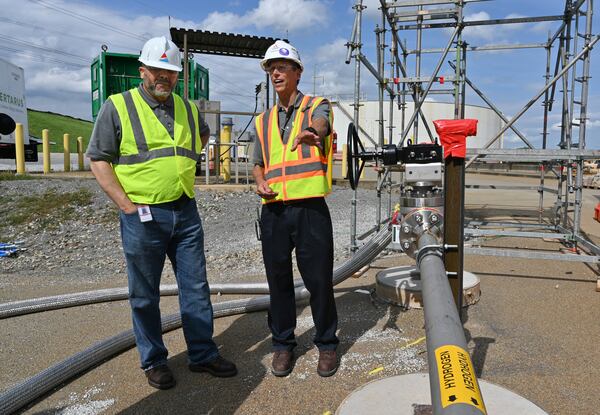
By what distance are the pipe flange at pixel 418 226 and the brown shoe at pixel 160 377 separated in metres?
1.61

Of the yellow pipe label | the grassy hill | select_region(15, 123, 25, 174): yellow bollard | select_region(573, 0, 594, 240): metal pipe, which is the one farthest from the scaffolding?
the grassy hill

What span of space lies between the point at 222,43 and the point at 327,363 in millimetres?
10311

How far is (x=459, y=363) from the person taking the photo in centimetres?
157

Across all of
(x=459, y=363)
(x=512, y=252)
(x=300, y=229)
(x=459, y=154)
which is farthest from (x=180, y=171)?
(x=512, y=252)

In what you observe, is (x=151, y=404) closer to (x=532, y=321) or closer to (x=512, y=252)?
(x=532, y=321)

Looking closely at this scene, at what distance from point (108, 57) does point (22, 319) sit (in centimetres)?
1063

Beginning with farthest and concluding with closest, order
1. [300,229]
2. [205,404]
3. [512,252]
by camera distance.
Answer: [512,252] < [300,229] < [205,404]

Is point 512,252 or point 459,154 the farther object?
point 512,252

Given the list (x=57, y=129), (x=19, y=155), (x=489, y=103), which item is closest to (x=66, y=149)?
(x=19, y=155)

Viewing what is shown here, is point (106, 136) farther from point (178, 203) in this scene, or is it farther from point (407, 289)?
point (407, 289)

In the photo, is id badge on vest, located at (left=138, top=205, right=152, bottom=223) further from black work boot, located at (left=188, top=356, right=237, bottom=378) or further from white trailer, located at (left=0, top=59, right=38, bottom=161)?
white trailer, located at (left=0, top=59, right=38, bottom=161)

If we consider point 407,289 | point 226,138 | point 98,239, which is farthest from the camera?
point 226,138

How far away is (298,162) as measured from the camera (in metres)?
2.96

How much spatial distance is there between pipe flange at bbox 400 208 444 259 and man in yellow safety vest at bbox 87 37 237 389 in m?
1.26
